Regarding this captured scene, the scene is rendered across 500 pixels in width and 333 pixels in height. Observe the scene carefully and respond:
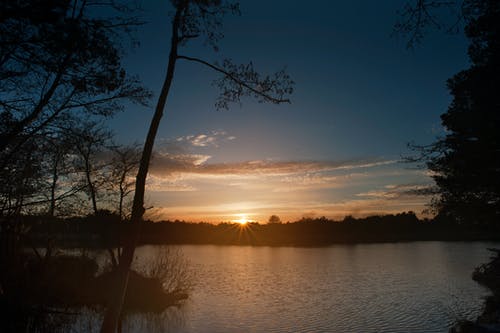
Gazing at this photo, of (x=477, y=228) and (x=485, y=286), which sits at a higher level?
(x=477, y=228)

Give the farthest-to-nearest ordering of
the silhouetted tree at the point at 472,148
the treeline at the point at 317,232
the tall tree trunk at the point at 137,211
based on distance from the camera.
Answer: the treeline at the point at 317,232
the silhouetted tree at the point at 472,148
the tall tree trunk at the point at 137,211

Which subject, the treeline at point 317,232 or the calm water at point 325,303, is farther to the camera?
the treeline at point 317,232

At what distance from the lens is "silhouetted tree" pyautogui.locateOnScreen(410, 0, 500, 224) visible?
57.5ft

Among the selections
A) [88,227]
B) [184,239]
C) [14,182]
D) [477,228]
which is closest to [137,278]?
[88,227]

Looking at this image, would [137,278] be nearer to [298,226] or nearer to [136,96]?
[136,96]

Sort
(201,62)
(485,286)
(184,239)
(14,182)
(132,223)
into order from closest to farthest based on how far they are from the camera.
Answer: (132,223) → (201,62) → (14,182) → (485,286) → (184,239)

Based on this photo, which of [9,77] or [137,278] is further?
[137,278]

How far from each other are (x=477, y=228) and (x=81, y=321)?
21771 millimetres

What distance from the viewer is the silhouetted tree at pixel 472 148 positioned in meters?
17.5

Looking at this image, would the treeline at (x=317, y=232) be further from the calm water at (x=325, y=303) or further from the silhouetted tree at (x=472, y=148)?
the silhouetted tree at (x=472, y=148)

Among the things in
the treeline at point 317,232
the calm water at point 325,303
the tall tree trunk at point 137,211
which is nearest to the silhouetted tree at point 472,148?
the calm water at point 325,303

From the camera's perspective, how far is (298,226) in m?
134

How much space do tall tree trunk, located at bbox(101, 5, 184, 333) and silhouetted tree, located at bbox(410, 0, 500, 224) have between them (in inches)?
569

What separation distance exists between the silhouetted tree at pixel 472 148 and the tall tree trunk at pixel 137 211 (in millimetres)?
14452
